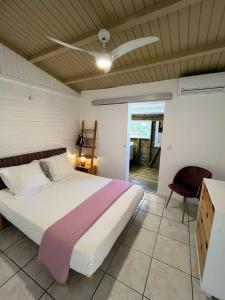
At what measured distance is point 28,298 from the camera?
52.2 inches

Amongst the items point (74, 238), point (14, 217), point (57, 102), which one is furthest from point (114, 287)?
point (57, 102)

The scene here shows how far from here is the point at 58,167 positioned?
2822 mm

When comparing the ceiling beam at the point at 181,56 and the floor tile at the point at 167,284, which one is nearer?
the floor tile at the point at 167,284

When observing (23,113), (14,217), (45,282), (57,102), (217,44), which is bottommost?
(45,282)

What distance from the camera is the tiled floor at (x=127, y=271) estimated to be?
139 centimetres

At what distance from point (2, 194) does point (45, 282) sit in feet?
4.32

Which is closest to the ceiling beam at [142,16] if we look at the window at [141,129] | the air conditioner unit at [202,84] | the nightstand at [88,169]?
the air conditioner unit at [202,84]

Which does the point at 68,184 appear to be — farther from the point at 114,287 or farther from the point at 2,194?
the point at 114,287

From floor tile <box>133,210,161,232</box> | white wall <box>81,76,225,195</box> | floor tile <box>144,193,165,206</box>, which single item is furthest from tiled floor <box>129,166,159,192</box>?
floor tile <box>133,210,161,232</box>

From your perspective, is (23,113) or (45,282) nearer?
(45,282)

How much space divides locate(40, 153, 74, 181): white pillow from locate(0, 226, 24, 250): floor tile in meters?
0.93

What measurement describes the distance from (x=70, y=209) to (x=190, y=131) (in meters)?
2.54

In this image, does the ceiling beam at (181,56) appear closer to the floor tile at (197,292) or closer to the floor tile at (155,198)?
the floor tile at (155,198)

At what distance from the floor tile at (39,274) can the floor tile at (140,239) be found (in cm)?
95
